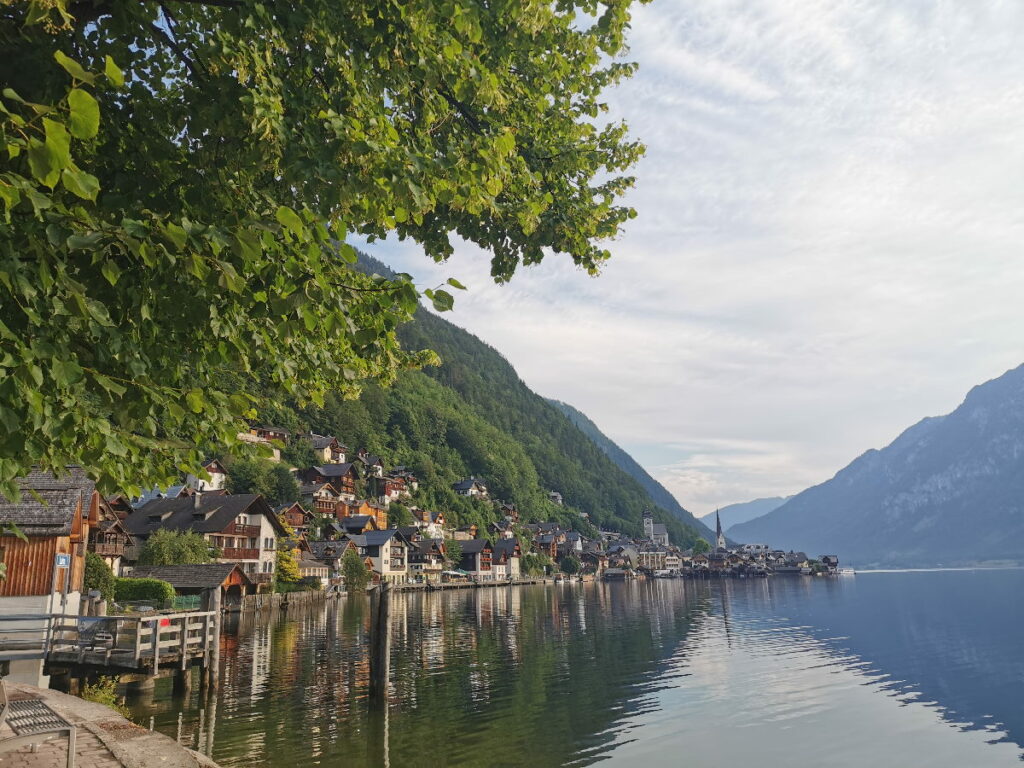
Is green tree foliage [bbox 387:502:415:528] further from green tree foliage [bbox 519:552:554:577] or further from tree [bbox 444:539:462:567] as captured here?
green tree foliage [bbox 519:552:554:577]

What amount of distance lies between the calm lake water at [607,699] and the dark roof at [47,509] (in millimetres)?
7344

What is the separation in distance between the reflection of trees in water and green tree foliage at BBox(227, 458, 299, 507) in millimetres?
45894

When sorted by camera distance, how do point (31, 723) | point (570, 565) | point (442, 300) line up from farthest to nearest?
point (570, 565), point (31, 723), point (442, 300)

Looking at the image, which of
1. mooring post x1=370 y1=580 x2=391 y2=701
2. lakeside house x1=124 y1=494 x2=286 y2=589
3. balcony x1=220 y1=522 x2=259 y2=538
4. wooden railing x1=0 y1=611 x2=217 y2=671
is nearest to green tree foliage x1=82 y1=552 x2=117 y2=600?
wooden railing x1=0 y1=611 x2=217 y2=671

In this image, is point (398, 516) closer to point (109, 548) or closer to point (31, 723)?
point (109, 548)

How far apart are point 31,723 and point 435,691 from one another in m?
17.7

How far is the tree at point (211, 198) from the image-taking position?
4.70 meters

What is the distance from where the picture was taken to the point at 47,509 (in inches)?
906

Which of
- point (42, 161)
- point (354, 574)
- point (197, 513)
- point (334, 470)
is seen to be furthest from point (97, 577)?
point (334, 470)

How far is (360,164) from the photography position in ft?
19.7

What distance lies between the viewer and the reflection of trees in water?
18203 mm

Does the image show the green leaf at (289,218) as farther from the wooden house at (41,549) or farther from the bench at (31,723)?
the wooden house at (41,549)

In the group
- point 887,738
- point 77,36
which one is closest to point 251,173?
point 77,36

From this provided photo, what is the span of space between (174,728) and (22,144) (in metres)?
20.8
